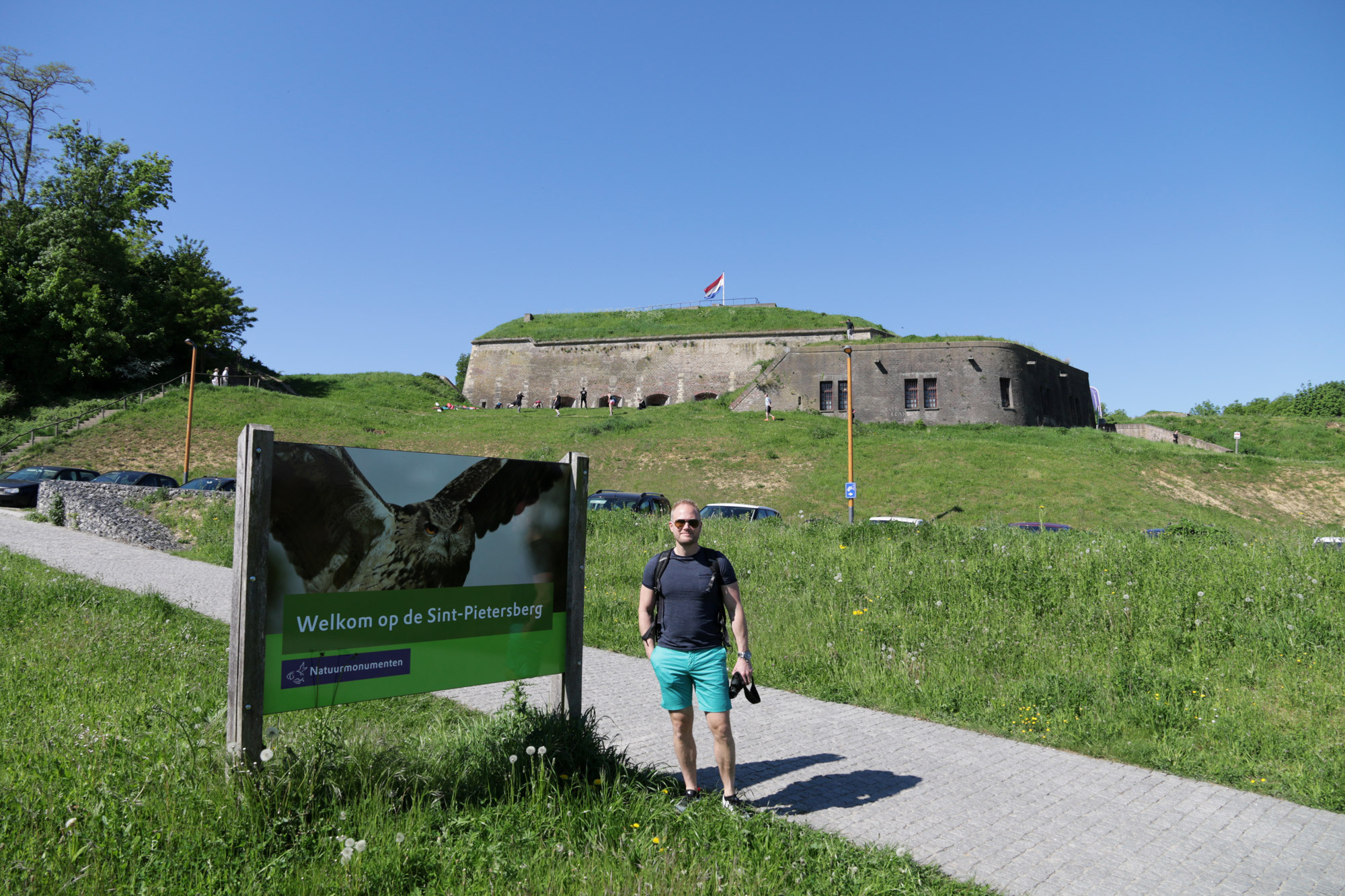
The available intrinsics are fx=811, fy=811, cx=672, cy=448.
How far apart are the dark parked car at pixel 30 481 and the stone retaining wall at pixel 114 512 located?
14.4ft

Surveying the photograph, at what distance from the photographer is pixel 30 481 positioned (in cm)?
2853

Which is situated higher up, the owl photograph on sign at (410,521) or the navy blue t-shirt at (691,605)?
the owl photograph on sign at (410,521)

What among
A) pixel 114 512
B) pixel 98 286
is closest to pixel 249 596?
pixel 114 512

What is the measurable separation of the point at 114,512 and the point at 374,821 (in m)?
21.1

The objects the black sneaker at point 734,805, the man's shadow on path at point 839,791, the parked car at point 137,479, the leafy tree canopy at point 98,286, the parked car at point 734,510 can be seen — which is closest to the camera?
the black sneaker at point 734,805

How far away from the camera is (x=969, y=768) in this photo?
217 inches

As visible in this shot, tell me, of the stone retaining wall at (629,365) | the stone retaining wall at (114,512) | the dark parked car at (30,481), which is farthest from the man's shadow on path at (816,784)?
the stone retaining wall at (629,365)

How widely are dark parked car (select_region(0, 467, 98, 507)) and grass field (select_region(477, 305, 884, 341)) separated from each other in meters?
37.3

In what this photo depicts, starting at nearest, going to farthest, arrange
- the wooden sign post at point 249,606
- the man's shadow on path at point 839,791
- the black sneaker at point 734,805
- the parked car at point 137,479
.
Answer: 1. the wooden sign post at point 249,606
2. the black sneaker at point 734,805
3. the man's shadow on path at point 839,791
4. the parked car at point 137,479

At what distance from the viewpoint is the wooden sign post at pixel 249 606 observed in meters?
3.87

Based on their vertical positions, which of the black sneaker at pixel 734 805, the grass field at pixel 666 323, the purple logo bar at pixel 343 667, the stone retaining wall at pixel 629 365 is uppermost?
the grass field at pixel 666 323

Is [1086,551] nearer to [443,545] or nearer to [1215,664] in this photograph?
[1215,664]

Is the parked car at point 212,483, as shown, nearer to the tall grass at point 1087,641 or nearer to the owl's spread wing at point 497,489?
the tall grass at point 1087,641

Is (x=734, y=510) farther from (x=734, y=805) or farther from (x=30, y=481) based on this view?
(x=30, y=481)
